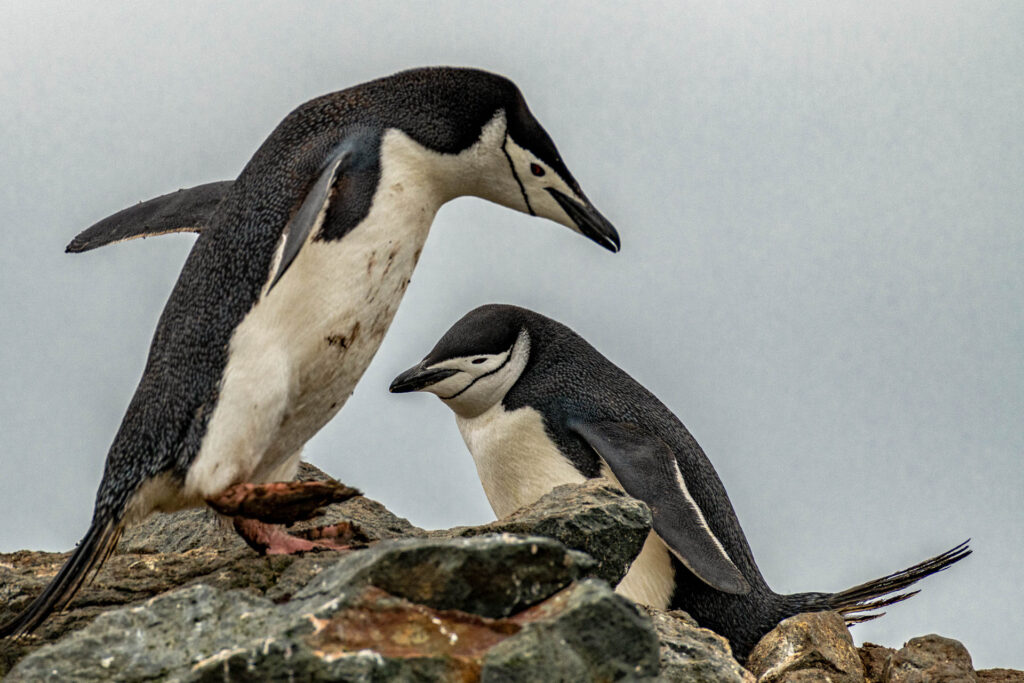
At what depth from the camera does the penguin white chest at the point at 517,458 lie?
3.80 meters

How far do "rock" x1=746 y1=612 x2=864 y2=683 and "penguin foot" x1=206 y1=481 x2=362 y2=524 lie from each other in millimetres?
1353

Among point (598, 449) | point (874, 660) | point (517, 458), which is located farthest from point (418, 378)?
point (874, 660)

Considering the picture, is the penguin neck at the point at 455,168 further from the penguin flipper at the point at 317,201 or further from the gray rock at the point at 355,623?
the gray rock at the point at 355,623

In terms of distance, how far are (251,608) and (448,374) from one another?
207 cm

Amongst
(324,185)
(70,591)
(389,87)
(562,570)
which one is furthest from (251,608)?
(389,87)

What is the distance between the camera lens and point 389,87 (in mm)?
2883

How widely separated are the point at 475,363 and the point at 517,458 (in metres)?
0.34

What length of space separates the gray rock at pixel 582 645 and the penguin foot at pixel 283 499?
2.63 feet

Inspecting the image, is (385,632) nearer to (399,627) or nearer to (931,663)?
(399,627)

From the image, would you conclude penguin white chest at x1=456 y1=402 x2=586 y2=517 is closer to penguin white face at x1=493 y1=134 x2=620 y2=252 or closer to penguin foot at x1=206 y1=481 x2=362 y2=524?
penguin white face at x1=493 y1=134 x2=620 y2=252

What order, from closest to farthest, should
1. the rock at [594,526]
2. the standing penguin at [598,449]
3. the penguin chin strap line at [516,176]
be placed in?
the rock at [594,526]
the penguin chin strap line at [516,176]
the standing penguin at [598,449]

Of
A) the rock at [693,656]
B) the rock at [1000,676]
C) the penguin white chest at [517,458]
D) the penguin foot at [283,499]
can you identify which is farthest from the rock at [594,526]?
the rock at [1000,676]

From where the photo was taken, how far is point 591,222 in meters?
3.07

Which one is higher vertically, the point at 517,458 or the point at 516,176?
the point at 516,176
